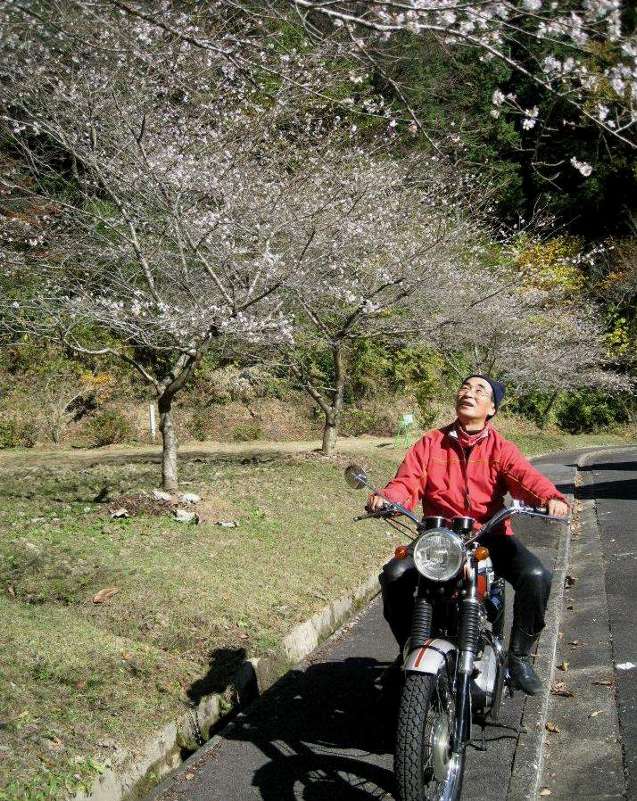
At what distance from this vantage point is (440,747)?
3.53m

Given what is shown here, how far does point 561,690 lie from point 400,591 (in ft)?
6.03

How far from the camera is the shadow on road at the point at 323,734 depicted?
3988 millimetres

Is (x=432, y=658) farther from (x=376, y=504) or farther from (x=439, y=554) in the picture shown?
(x=376, y=504)

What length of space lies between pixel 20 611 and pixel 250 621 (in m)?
1.66

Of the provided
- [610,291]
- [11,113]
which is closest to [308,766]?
[11,113]

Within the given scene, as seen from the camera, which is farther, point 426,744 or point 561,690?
point 561,690

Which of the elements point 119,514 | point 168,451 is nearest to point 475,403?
point 119,514

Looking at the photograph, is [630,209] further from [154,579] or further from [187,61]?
[154,579]

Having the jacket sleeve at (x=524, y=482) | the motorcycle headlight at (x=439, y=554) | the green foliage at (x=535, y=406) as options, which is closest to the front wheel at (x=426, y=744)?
the motorcycle headlight at (x=439, y=554)

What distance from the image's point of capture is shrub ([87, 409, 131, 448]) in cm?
2094

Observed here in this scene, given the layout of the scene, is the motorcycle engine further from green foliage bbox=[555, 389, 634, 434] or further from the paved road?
green foliage bbox=[555, 389, 634, 434]

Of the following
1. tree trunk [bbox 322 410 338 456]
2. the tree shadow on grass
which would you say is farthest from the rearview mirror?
tree trunk [bbox 322 410 338 456]

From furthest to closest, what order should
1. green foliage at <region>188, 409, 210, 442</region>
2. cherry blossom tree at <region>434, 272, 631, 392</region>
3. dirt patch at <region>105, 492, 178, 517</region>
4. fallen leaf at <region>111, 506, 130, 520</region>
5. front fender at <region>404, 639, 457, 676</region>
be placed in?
green foliage at <region>188, 409, 210, 442</region>
cherry blossom tree at <region>434, 272, 631, 392</region>
dirt patch at <region>105, 492, 178, 517</region>
fallen leaf at <region>111, 506, 130, 520</region>
front fender at <region>404, 639, 457, 676</region>

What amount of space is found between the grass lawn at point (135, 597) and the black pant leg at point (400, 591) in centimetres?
140
